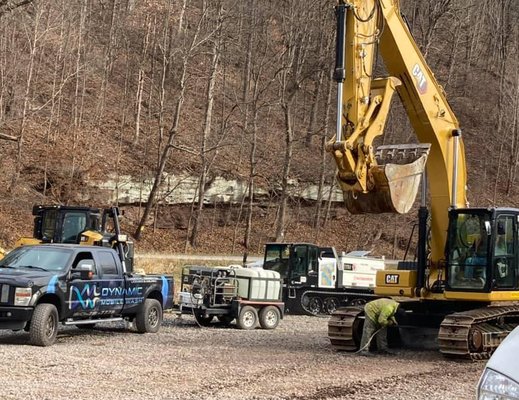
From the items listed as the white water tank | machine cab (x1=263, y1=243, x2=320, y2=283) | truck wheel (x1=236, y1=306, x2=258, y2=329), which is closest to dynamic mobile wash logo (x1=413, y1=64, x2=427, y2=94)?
the white water tank

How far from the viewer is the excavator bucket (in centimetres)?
1415

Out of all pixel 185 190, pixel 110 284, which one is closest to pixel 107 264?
pixel 110 284

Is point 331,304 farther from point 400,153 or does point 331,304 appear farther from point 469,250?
point 400,153

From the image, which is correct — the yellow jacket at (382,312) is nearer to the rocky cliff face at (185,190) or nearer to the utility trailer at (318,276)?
the utility trailer at (318,276)

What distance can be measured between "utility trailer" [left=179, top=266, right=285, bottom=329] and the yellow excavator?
4.51 metres

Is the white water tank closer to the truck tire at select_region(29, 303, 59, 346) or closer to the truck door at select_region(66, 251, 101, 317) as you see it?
the truck door at select_region(66, 251, 101, 317)

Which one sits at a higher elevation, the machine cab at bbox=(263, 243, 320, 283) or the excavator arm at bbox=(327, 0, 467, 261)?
the excavator arm at bbox=(327, 0, 467, 261)

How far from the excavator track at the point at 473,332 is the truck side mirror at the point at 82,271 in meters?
6.60

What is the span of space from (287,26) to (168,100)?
811 cm

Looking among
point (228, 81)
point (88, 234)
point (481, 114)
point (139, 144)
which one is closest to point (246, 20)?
point (228, 81)

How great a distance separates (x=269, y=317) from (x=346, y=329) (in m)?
5.35

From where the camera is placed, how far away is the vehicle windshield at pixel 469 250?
15359mm

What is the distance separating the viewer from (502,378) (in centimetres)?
405

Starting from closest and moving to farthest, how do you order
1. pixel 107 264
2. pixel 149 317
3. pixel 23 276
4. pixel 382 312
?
pixel 23 276
pixel 382 312
pixel 107 264
pixel 149 317
